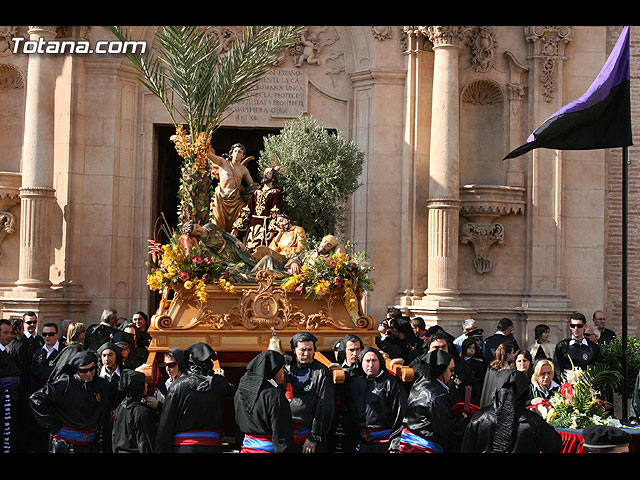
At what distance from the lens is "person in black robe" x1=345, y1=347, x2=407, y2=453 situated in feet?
27.6

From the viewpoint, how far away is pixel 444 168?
17141mm

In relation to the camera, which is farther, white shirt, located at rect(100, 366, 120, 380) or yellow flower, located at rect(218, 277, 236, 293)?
yellow flower, located at rect(218, 277, 236, 293)

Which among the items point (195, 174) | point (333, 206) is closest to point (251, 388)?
point (195, 174)

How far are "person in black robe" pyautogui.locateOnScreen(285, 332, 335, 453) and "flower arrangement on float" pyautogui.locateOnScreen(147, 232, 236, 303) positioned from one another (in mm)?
3789

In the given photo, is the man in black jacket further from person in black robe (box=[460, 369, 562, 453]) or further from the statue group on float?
person in black robe (box=[460, 369, 562, 453])

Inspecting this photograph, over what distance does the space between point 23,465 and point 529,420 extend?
3.64 m

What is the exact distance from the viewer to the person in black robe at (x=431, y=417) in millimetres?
7527

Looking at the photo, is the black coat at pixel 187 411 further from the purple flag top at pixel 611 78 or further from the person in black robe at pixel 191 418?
the purple flag top at pixel 611 78

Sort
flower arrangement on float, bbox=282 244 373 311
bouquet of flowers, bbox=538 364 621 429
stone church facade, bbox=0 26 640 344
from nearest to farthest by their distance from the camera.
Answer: bouquet of flowers, bbox=538 364 621 429 < flower arrangement on float, bbox=282 244 373 311 < stone church facade, bbox=0 26 640 344

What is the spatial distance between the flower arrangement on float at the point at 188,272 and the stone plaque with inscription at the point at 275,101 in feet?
20.9

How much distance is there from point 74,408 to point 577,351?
7318mm

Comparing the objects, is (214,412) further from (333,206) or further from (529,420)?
(333,206)

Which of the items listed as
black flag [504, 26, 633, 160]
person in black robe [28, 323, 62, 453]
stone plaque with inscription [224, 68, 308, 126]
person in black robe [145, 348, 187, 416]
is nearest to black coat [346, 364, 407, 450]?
person in black robe [145, 348, 187, 416]

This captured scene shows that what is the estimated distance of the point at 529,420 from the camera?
271 inches
